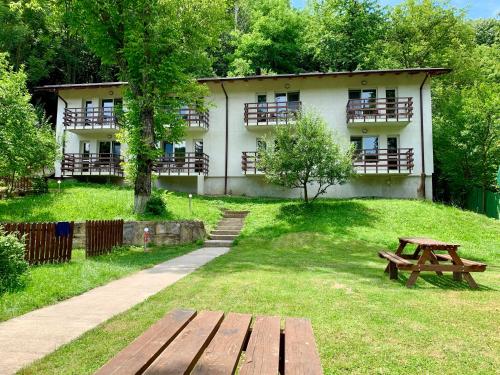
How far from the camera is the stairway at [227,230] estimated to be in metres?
15.7

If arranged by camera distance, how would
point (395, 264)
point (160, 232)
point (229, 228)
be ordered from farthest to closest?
point (229, 228), point (160, 232), point (395, 264)

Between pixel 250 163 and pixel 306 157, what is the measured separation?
6.86 meters

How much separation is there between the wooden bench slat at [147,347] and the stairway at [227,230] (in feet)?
40.8

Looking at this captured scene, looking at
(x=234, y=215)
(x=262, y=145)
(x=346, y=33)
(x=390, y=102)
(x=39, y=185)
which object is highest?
(x=346, y=33)

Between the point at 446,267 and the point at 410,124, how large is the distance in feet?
61.5

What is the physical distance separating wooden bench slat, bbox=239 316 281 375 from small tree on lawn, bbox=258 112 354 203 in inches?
634

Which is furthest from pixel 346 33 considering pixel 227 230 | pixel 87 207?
pixel 87 207

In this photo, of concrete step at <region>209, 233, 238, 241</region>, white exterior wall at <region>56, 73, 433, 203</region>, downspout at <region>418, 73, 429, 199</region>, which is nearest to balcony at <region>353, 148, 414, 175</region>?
downspout at <region>418, 73, 429, 199</region>

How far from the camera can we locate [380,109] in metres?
23.5

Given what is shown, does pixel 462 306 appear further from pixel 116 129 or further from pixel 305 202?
pixel 116 129

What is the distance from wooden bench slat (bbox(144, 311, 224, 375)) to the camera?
2.23 meters

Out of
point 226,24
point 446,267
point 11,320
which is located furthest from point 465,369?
point 226,24

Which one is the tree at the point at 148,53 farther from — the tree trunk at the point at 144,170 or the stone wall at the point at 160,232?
the stone wall at the point at 160,232

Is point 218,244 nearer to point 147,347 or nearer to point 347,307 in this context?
point 347,307
